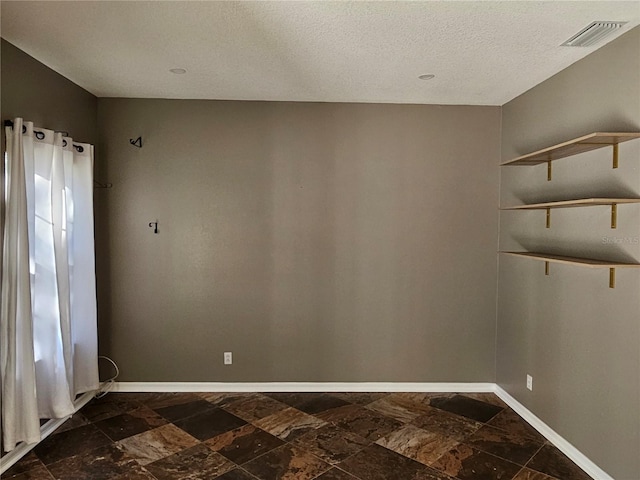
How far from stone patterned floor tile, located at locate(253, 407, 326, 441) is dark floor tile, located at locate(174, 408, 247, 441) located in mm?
190

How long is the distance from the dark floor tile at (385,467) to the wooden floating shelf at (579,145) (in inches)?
82.6

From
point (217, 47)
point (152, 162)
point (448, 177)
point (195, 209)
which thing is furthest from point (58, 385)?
point (448, 177)

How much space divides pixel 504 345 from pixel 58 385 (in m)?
3.50

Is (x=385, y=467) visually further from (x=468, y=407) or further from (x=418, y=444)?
(x=468, y=407)

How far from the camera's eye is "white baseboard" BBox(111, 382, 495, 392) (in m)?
3.60

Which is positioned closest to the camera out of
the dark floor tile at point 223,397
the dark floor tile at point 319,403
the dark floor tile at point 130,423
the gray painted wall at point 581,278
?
the gray painted wall at point 581,278

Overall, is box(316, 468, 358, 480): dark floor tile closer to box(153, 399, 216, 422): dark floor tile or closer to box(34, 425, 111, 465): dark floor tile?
box(153, 399, 216, 422): dark floor tile

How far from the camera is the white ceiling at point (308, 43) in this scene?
2016mm

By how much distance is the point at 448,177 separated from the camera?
3.61 m

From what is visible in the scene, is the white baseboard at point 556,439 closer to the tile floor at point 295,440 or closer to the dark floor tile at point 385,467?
the tile floor at point 295,440

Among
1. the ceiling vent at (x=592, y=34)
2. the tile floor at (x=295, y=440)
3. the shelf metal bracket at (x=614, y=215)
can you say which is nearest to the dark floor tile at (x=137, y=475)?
the tile floor at (x=295, y=440)

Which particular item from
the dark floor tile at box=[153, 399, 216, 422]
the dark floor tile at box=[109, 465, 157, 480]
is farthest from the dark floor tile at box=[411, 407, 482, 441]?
the dark floor tile at box=[109, 465, 157, 480]

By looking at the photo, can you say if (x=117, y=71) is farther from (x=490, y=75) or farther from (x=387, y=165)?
(x=490, y=75)

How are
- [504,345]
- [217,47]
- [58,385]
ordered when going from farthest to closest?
[504,345] → [58,385] → [217,47]
